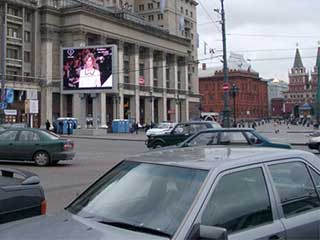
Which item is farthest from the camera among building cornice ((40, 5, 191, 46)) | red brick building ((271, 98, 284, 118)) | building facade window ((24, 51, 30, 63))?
red brick building ((271, 98, 284, 118))

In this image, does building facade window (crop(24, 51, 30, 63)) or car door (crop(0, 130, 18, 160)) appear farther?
building facade window (crop(24, 51, 30, 63))

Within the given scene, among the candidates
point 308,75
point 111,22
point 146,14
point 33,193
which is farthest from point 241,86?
point 33,193

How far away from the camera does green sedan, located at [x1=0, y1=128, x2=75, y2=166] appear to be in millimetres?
18281

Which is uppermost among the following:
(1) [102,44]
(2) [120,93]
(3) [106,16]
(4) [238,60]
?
(3) [106,16]

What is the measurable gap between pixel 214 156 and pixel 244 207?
566 millimetres

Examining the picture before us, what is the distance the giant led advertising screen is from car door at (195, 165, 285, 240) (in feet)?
158

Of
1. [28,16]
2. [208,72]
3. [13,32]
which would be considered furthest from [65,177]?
[208,72]

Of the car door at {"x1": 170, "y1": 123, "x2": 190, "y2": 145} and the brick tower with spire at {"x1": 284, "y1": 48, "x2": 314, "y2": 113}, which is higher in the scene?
the brick tower with spire at {"x1": 284, "y1": 48, "x2": 314, "y2": 113}

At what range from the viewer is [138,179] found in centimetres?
417

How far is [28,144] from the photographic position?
1833 centimetres

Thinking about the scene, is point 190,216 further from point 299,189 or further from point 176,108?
point 176,108

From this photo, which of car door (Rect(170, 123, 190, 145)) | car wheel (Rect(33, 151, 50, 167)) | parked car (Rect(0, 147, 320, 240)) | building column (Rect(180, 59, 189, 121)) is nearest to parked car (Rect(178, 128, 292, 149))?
car wheel (Rect(33, 151, 50, 167))

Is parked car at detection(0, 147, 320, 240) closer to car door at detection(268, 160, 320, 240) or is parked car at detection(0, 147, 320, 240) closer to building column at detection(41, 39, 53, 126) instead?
car door at detection(268, 160, 320, 240)

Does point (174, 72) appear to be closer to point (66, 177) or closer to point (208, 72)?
point (208, 72)
